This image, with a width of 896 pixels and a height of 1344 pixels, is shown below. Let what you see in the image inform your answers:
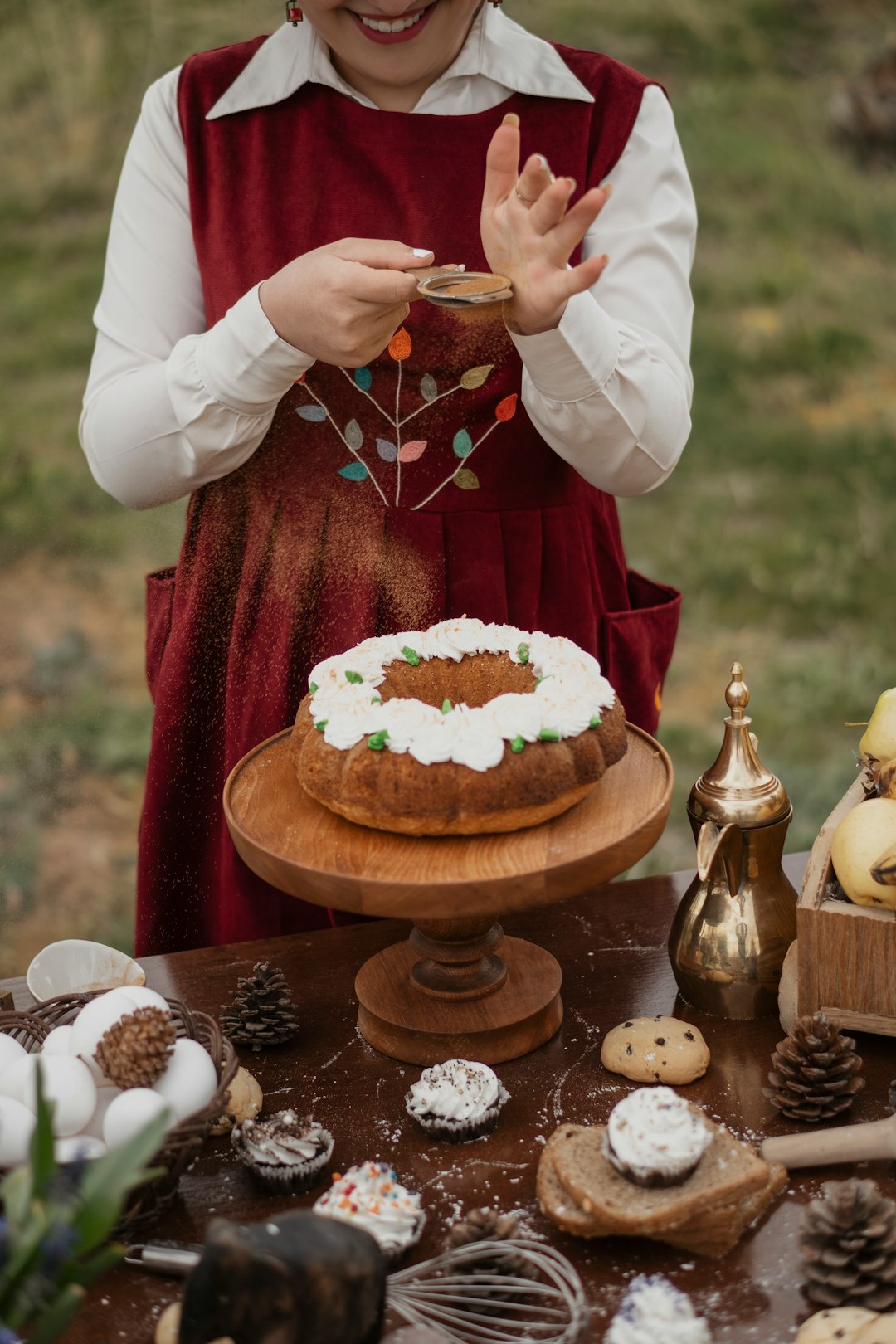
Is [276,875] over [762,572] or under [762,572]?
over

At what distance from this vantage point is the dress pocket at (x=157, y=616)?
1671 mm

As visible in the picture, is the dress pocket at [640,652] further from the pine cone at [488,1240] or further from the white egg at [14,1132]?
the white egg at [14,1132]

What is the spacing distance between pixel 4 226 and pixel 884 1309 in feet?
13.0

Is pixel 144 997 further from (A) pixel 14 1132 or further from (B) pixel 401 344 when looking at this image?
(B) pixel 401 344

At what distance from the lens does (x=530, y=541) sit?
5.12 feet

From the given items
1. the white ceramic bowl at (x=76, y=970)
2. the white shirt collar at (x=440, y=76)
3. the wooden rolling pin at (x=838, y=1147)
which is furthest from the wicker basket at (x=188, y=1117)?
the white shirt collar at (x=440, y=76)

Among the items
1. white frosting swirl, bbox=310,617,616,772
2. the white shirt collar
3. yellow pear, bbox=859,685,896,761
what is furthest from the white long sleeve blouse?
yellow pear, bbox=859,685,896,761

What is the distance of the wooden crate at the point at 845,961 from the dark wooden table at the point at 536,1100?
0.04 meters

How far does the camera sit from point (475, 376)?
58.6 inches

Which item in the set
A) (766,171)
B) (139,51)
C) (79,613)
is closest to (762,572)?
(766,171)

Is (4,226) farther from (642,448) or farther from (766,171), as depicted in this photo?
(642,448)

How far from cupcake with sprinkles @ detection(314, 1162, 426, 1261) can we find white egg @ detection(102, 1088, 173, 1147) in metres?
0.14

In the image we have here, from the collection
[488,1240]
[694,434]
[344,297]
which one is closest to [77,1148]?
[488,1240]

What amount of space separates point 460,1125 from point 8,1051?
0.36 m
